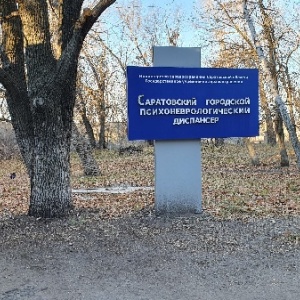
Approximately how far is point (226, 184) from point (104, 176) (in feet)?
18.3

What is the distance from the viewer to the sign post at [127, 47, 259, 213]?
8.00 m

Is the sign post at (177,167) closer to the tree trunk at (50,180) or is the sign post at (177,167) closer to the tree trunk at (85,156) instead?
the tree trunk at (50,180)

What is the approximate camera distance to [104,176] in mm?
17531

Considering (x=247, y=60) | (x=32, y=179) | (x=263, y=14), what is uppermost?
(x=263, y=14)

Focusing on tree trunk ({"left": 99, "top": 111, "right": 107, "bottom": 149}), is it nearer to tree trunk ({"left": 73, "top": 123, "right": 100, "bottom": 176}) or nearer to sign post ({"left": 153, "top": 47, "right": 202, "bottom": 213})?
tree trunk ({"left": 73, "top": 123, "right": 100, "bottom": 176})

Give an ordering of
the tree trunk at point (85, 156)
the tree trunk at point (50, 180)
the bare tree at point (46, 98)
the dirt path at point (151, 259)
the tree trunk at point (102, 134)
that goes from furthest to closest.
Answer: the tree trunk at point (102, 134) → the tree trunk at point (85, 156) → the tree trunk at point (50, 180) → the bare tree at point (46, 98) → the dirt path at point (151, 259)

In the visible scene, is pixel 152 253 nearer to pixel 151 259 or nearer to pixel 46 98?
pixel 151 259

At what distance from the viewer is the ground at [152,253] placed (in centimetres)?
476

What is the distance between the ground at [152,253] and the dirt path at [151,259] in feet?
→ 0.04

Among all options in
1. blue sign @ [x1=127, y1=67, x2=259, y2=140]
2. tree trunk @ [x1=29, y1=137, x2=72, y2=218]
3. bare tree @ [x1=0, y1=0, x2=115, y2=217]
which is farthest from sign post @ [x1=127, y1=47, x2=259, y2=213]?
tree trunk @ [x1=29, y1=137, x2=72, y2=218]

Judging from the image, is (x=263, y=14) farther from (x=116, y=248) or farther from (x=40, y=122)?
(x=116, y=248)

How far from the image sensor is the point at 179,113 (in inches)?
323

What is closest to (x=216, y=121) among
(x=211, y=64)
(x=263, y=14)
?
(x=263, y=14)

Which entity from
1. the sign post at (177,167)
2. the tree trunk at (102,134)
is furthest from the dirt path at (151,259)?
the tree trunk at (102,134)
